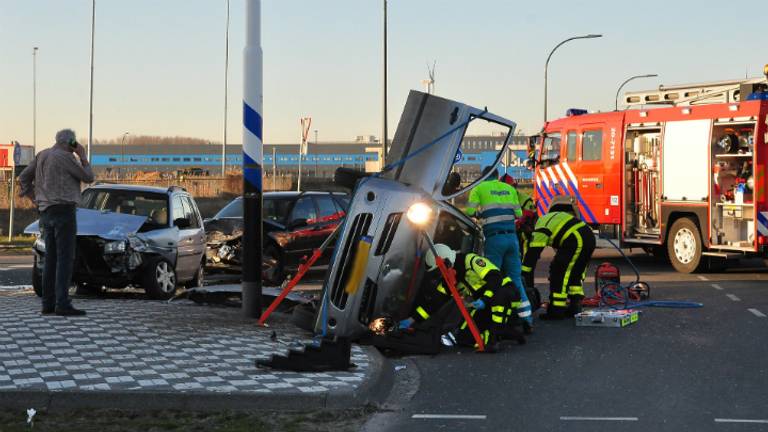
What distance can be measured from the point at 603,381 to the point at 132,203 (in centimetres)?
831

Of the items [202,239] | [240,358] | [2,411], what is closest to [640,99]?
[202,239]

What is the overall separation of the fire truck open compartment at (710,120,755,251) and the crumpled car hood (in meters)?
9.99

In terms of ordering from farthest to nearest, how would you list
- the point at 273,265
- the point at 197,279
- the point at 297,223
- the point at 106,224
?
1. the point at 297,223
2. the point at 273,265
3. the point at 197,279
4. the point at 106,224

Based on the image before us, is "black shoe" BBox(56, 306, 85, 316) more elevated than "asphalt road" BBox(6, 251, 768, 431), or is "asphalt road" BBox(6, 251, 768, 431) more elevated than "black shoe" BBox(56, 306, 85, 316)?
"black shoe" BBox(56, 306, 85, 316)

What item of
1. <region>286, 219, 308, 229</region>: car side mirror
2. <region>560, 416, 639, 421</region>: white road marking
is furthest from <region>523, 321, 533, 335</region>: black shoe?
<region>286, 219, 308, 229</region>: car side mirror

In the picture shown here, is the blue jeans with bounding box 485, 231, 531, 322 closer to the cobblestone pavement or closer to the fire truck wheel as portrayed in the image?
the cobblestone pavement

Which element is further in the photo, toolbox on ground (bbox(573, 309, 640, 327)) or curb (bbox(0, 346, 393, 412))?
toolbox on ground (bbox(573, 309, 640, 327))

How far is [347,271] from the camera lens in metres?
9.70

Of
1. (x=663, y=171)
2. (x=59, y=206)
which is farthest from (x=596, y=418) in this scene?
(x=663, y=171)

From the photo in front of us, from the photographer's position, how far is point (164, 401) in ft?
22.6

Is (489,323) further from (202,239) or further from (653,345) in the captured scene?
(202,239)

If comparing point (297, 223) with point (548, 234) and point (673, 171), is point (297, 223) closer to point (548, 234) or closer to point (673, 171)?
point (548, 234)

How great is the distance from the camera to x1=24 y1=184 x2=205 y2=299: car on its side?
13453 mm

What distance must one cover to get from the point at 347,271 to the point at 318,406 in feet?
9.33
